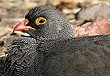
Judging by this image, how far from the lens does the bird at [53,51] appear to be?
8.28m

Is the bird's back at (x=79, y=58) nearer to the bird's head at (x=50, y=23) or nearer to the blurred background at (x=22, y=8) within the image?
the bird's head at (x=50, y=23)

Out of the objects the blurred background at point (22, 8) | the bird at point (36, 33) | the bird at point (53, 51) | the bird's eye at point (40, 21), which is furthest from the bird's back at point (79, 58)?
the blurred background at point (22, 8)

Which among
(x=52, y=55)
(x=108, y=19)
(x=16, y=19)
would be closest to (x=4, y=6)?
(x=16, y=19)

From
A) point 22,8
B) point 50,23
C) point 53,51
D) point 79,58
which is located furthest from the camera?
point 22,8

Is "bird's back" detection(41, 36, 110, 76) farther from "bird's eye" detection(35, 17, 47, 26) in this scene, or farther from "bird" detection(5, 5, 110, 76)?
"bird's eye" detection(35, 17, 47, 26)

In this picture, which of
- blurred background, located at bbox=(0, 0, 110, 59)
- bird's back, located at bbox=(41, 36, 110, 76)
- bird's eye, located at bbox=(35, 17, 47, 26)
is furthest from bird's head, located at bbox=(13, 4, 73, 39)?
blurred background, located at bbox=(0, 0, 110, 59)

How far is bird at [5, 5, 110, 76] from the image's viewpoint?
828 cm

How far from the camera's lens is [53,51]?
28.5 ft

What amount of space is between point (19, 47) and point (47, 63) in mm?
1047

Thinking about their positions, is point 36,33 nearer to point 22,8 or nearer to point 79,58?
point 79,58

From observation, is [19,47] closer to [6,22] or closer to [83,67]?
[83,67]

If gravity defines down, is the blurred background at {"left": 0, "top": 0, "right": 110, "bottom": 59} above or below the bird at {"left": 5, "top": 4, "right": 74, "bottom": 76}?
below

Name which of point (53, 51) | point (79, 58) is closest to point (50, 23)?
point (53, 51)

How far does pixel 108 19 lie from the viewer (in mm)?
12367
